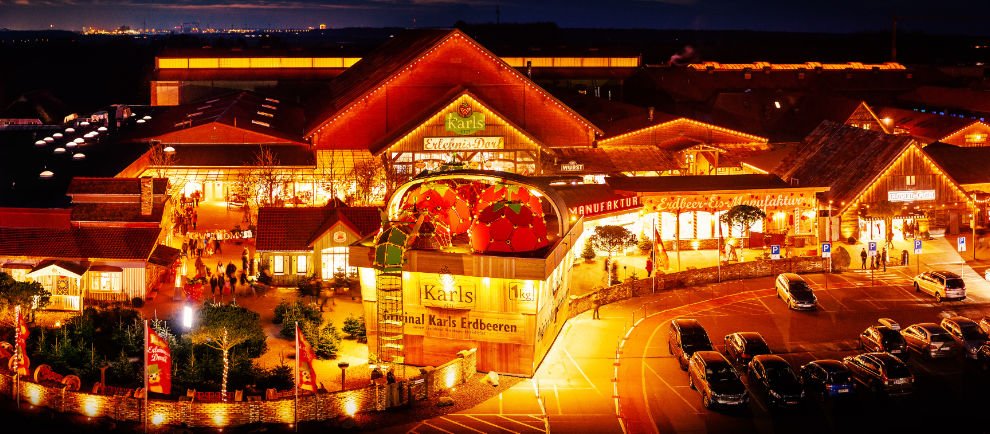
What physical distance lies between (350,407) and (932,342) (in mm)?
22595

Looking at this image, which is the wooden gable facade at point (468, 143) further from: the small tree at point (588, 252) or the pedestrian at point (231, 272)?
the pedestrian at point (231, 272)

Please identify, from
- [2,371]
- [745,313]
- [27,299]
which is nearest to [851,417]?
[745,313]

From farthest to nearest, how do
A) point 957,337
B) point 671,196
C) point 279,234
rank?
point 671,196
point 279,234
point 957,337

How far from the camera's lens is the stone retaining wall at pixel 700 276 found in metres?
56.6

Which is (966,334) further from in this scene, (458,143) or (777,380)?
(458,143)

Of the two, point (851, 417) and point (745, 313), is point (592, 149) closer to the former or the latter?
point (745, 313)

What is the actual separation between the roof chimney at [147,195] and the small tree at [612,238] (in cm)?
2206

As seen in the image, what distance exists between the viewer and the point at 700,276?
204ft

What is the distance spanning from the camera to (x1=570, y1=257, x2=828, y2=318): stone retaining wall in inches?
2227

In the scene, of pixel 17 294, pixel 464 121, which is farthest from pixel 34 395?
pixel 464 121

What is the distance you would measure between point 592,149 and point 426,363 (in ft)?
131

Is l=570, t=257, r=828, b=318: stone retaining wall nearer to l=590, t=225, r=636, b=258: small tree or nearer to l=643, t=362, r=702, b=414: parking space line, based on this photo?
l=590, t=225, r=636, b=258: small tree

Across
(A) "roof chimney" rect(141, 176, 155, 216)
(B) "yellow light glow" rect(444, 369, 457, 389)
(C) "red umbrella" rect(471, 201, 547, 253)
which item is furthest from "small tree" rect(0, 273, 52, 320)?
(B) "yellow light glow" rect(444, 369, 457, 389)

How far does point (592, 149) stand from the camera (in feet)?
277
